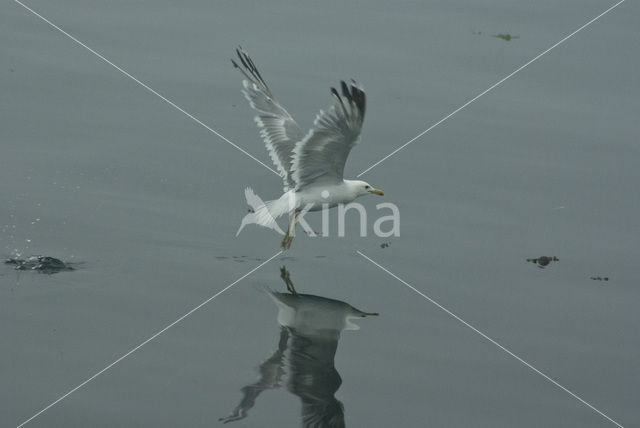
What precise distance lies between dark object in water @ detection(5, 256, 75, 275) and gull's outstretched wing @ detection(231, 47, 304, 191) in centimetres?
236

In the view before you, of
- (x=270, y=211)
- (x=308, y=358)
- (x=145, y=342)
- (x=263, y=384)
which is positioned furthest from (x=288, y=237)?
(x=263, y=384)

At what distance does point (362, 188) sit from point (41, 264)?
2959mm

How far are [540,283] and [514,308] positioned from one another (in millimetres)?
583

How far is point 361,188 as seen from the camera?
28.5 ft

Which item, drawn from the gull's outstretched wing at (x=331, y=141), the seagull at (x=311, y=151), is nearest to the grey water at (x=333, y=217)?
the seagull at (x=311, y=151)

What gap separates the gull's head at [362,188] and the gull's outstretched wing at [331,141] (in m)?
0.16

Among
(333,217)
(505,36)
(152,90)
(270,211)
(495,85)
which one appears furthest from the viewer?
(505,36)

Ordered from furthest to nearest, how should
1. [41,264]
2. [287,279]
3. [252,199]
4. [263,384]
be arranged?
[252,199]
[287,279]
[41,264]
[263,384]

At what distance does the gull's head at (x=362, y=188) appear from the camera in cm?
865

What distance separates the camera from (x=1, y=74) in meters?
11.1

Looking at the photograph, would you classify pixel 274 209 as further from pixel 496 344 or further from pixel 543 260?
pixel 496 344

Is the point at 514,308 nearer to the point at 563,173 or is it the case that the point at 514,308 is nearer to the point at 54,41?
the point at 563,173

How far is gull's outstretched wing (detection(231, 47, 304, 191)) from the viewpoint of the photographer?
9094 millimetres

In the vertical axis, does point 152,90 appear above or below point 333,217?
above
